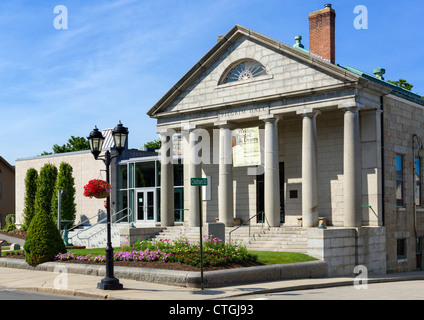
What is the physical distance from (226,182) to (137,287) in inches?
500

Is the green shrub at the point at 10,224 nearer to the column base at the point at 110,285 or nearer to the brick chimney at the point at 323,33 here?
the brick chimney at the point at 323,33

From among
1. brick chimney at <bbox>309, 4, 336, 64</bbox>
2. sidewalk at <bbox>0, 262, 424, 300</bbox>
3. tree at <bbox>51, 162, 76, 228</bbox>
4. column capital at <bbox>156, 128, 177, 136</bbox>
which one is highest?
brick chimney at <bbox>309, 4, 336, 64</bbox>


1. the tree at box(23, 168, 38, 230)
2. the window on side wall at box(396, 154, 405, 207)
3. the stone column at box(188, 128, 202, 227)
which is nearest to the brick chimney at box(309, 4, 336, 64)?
the window on side wall at box(396, 154, 405, 207)

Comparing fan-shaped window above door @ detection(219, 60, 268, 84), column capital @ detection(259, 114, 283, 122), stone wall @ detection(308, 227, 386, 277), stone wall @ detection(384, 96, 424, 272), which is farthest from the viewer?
fan-shaped window above door @ detection(219, 60, 268, 84)

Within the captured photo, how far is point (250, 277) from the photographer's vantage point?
55.2 ft

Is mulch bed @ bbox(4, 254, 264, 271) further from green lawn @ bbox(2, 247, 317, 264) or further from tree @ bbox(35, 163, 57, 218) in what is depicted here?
tree @ bbox(35, 163, 57, 218)

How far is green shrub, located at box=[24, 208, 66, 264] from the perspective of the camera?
21.1 metres

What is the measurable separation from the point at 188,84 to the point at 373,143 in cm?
1049

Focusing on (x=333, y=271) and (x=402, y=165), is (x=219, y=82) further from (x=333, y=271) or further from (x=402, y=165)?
(x=333, y=271)

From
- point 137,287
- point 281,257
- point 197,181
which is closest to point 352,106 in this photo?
point 281,257

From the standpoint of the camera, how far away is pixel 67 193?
41812 mm

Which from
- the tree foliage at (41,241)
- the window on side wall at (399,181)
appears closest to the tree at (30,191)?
the tree foliage at (41,241)

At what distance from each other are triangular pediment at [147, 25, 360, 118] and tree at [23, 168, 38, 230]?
18.7 m

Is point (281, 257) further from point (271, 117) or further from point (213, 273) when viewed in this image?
point (271, 117)
